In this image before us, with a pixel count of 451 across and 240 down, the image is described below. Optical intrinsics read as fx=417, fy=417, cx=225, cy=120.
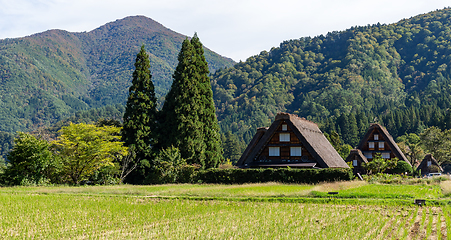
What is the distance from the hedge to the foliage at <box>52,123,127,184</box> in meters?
8.63

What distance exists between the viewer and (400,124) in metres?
103

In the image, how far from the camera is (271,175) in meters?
33.8

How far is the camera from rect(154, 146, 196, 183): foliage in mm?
37344

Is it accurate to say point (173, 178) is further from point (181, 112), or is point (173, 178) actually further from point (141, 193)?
point (141, 193)

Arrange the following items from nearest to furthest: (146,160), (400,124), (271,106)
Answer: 1. (146,160)
2. (400,124)
3. (271,106)

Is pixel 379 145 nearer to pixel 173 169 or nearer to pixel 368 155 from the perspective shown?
pixel 368 155

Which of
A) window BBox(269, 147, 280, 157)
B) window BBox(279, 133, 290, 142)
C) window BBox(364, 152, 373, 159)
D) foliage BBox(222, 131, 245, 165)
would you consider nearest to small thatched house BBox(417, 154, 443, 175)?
window BBox(364, 152, 373, 159)

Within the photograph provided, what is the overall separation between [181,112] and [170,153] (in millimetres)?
5092

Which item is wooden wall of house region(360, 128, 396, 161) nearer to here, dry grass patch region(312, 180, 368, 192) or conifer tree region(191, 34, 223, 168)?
conifer tree region(191, 34, 223, 168)

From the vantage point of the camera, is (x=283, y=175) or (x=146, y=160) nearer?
(x=283, y=175)

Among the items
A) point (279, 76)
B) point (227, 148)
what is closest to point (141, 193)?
point (227, 148)

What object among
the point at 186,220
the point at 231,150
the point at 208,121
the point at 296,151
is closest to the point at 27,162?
the point at 208,121

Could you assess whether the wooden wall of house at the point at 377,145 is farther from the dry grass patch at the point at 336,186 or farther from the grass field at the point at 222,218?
the grass field at the point at 222,218

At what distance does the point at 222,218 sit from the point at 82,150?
24322 millimetres
